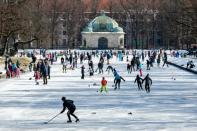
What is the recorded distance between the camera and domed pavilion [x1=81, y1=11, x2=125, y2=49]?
Answer: 330 feet

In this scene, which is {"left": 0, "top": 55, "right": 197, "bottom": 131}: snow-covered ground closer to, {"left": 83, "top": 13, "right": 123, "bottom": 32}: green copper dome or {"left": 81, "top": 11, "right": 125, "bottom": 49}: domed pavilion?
{"left": 81, "top": 11, "right": 125, "bottom": 49}: domed pavilion

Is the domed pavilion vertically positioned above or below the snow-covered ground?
above

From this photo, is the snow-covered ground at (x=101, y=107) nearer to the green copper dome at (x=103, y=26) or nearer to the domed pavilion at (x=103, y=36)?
the domed pavilion at (x=103, y=36)

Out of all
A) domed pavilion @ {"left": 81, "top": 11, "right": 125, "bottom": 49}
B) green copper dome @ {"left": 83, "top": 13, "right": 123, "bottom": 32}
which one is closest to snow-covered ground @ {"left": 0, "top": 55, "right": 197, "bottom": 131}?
domed pavilion @ {"left": 81, "top": 11, "right": 125, "bottom": 49}

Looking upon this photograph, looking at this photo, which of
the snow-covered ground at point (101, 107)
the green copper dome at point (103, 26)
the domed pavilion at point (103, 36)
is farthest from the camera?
the green copper dome at point (103, 26)

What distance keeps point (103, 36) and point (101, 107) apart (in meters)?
80.3

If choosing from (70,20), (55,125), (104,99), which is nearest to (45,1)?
(70,20)

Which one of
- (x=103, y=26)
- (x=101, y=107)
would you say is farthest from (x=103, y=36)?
(x=101, y=107)

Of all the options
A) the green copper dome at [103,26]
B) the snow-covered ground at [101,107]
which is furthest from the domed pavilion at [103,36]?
the snow-covered ground at [101,107]

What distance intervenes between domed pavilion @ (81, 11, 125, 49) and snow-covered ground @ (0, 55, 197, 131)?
68555 mm

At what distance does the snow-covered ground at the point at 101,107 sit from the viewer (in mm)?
Answer: 16719

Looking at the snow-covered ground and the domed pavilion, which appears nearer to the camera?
the snow-covered ground

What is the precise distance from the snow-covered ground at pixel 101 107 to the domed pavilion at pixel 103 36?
68.6 m

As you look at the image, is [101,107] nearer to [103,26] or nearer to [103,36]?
[103,36]
